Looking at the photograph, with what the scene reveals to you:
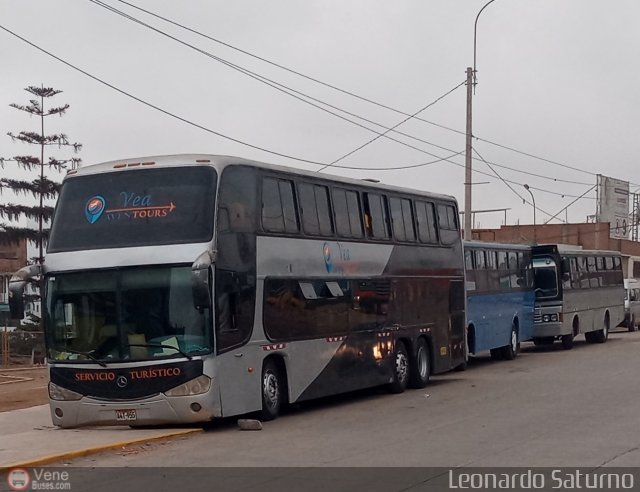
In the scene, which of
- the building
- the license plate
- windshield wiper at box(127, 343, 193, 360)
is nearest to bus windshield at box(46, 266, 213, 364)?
windshield wiper at box(127, 343, 193, 360)

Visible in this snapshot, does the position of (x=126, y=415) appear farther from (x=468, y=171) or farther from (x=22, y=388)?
(x=468, y=171)

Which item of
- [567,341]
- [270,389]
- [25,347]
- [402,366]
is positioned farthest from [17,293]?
[25,347]

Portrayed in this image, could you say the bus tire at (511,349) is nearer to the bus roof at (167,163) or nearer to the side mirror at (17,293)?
the bus roof at (167,163)

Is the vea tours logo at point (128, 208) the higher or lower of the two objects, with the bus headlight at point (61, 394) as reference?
higher

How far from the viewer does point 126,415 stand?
15.3 metres

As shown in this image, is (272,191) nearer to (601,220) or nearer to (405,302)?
(405,302)

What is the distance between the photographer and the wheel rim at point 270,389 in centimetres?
1658

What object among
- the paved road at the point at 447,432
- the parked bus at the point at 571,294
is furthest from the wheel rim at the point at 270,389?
the parked bus at the point at 571,294

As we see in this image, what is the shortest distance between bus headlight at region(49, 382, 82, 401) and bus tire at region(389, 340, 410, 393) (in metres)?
7.41

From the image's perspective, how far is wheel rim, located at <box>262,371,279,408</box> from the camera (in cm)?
1658

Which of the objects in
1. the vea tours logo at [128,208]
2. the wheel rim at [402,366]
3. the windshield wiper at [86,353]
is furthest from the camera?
the wheel rim at [402,366]

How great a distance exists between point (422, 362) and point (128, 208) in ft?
29.8

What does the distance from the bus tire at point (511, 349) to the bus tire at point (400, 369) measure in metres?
9.74
